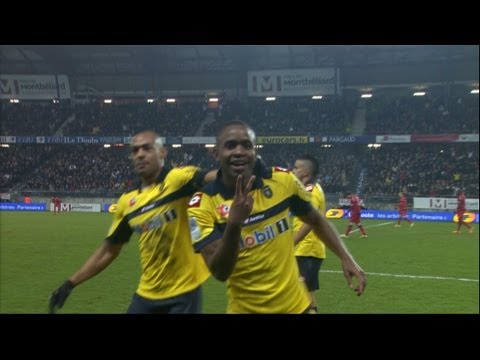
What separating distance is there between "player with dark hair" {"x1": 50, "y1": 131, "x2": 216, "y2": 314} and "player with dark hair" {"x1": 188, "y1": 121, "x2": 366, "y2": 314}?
2.53 feet

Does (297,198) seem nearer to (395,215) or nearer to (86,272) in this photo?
(86,272)

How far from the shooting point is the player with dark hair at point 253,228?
9.75ft

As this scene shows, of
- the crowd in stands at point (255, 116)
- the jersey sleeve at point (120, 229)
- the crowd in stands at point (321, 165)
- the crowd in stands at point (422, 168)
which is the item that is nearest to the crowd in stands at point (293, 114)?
the crowd in stands at point (255, 116)

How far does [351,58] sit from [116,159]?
18877mm

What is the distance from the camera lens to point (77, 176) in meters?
35.8

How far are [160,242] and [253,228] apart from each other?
1.18m

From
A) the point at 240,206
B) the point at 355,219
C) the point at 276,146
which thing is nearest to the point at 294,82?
the point at 276,146

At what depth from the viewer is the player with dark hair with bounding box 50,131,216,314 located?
3939 mm

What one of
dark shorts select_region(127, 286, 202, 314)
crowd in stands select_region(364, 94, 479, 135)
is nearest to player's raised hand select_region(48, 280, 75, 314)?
dark shorts select_region(127, 286, 202, 314)

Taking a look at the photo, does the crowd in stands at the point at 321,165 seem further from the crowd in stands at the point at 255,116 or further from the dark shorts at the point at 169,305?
the dark shorts at the point at 169,305

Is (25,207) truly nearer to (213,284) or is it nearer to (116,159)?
(116,159)

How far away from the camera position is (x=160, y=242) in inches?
156

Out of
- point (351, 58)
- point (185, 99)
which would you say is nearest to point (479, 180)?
point (351, 58)

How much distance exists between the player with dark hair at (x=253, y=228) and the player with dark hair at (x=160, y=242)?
77cm
